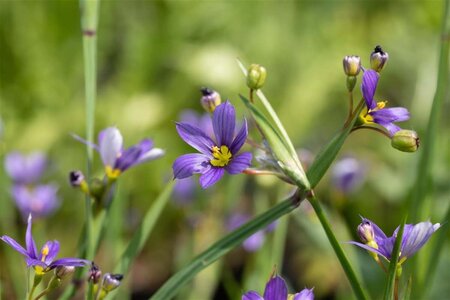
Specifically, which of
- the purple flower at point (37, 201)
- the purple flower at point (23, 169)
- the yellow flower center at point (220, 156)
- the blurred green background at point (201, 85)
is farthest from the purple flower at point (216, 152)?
the blurred green background at point (201, 85)

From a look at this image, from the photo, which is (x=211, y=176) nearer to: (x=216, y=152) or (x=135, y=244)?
(x=216, y=152)

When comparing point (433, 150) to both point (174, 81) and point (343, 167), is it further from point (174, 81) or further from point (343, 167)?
point (174, 81)

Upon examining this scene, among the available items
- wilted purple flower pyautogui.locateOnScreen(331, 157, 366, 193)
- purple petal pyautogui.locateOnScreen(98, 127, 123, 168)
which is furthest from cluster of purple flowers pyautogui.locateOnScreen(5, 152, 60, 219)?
wilted purple flower pyautogui.locateOnScreen(331, 157, 366, 193)

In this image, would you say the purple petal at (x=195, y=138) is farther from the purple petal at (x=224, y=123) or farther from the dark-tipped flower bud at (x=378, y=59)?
the dark-tipped flower bud at (x=378, y=59)

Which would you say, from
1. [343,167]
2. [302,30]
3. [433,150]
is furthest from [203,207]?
[302,30]

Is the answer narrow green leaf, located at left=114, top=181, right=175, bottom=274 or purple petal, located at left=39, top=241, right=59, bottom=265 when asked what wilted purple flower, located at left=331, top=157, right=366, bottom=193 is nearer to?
narrow green leaf, located at left=114, top=181, right=175, bottom=274

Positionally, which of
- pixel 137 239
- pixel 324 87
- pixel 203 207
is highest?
pixel 324 87

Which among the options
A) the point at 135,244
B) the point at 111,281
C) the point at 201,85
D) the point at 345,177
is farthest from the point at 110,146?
the point at 201,85
